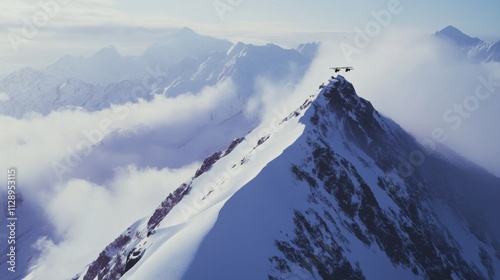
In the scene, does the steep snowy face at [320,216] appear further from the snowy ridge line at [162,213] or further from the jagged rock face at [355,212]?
the snowy ridge line at [162,213]

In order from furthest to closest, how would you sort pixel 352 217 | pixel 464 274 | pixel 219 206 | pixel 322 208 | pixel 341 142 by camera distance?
pixel 341 142 → pixel 464 274 → pixel 352 217 → pixel 322 208 → pixel 219 206

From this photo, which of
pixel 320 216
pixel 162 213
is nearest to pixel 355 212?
pixel 320 216

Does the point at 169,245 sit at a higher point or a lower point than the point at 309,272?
higher

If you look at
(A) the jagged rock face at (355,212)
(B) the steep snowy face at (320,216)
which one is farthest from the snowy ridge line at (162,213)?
(A) the jagged rock face at (355,212)

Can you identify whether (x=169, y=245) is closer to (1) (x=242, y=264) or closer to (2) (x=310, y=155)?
(1) (x=242, y=264)

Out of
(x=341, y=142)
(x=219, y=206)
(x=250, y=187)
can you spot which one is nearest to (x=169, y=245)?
(x=219, y=206)

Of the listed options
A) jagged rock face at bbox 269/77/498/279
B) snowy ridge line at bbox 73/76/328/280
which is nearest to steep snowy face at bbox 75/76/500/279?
jagged rock face at bbox 269/77/498/279
